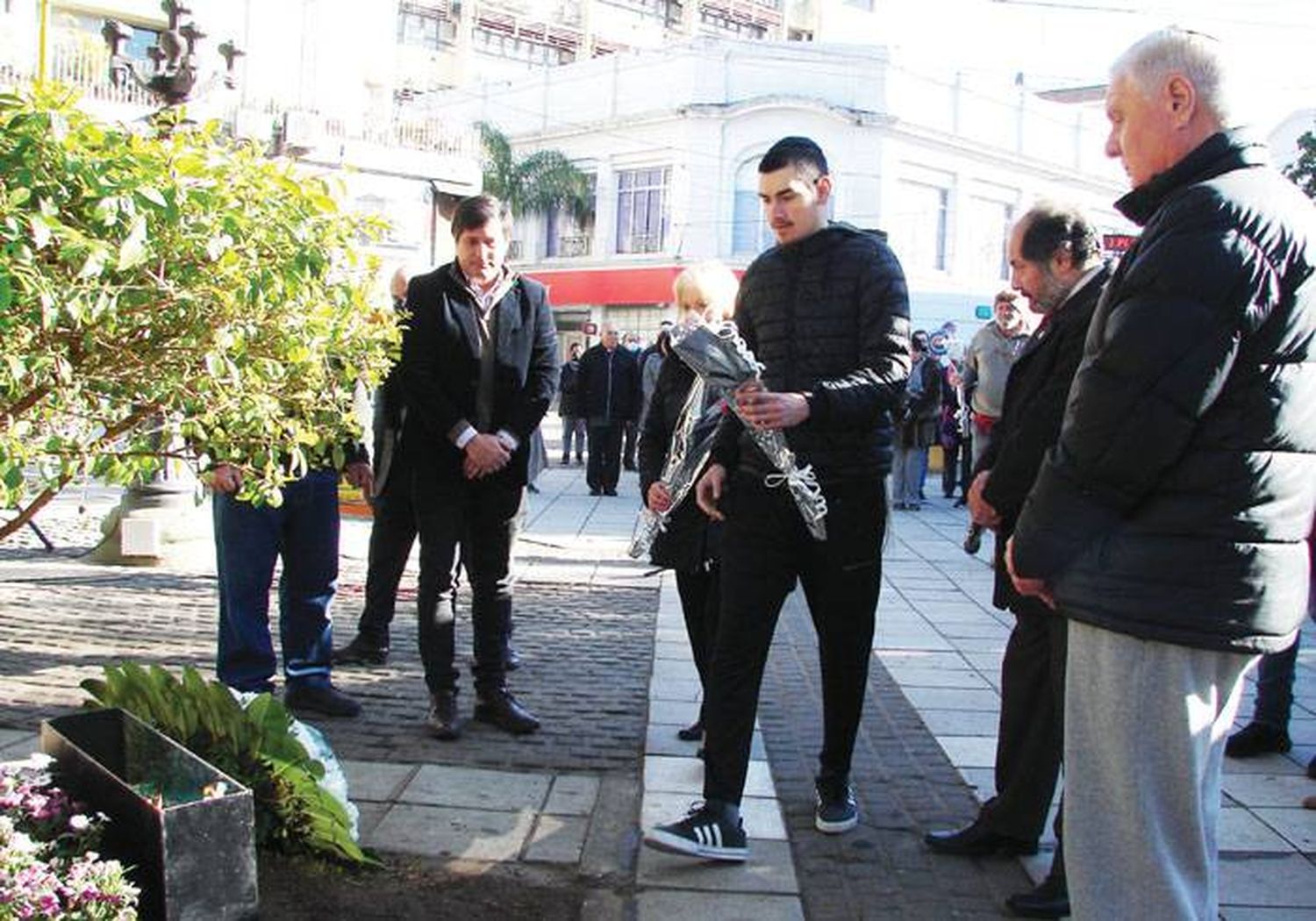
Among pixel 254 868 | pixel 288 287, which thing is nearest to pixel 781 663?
pixel 254 868

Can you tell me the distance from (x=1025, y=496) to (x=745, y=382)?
2.74ft

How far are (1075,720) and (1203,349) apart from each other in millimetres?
759

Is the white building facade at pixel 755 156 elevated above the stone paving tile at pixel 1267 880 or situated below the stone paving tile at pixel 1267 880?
above

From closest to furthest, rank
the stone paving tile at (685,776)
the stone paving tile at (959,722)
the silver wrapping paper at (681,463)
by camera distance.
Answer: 1. the stone paving tile at (685,776)
2. the silver wrapping paper at (681,463)
3. the stone paving tile at (959,722)

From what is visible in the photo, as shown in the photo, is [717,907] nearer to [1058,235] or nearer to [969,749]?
[969,749]

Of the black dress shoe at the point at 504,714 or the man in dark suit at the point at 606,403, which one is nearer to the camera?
the black dress shoe at the point at 504,714

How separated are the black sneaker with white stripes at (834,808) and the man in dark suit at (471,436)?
1.34 metres

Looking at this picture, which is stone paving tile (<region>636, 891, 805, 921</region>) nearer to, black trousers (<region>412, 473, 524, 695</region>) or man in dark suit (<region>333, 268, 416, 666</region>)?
black trousers (<region>412, 473, 524, 695</region>)

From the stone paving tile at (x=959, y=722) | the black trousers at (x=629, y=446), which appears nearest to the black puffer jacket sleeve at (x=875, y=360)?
the stone paving tile at (x=959, y=722)

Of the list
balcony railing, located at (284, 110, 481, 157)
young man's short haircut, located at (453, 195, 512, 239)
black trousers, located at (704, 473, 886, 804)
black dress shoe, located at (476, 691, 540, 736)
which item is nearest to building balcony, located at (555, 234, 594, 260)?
balcony railing, located at (284, 110, 481, 157)

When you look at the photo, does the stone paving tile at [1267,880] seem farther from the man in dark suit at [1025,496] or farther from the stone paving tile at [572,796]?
the stone paving tile at [572,796]

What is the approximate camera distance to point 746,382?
12.0 feet

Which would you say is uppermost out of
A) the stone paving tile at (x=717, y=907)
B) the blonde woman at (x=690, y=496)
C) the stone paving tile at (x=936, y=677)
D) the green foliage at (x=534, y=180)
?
the green foliage at (x=534, y=180)

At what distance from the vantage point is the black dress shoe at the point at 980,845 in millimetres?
3775
